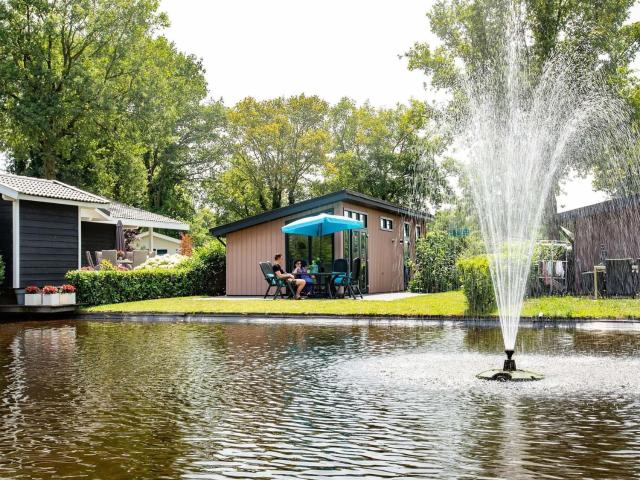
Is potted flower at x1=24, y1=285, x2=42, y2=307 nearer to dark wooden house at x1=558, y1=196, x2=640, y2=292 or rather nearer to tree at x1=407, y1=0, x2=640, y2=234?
dark wooden house at x1=558, y1=196, x2=640, y2=292

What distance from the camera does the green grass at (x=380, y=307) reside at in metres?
17.0

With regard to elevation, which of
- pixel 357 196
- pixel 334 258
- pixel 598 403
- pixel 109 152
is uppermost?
pixel 109 152

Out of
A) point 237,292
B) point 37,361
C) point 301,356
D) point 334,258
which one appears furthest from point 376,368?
point 237,292

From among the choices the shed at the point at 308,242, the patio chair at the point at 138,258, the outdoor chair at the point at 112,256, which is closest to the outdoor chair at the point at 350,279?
the shed at the point at 308,242

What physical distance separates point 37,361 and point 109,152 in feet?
111

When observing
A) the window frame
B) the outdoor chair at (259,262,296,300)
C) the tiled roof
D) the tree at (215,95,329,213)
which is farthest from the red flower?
the tree at (215,95,329,213)

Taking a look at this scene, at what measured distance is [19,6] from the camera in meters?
35.6

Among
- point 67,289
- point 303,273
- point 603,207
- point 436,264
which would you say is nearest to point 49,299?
point 67,289

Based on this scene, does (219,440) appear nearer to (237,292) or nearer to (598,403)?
(598,403)

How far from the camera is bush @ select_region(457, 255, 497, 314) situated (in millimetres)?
17844

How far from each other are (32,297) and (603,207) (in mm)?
18014

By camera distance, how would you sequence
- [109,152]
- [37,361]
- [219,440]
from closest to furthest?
1. [219,440]
2. [37,361]
3. [109,152]

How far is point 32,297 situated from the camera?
21250 millimetres

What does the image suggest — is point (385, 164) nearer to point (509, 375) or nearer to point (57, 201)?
point (57, 201)
